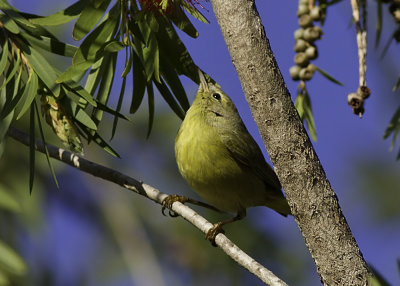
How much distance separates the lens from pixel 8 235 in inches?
148

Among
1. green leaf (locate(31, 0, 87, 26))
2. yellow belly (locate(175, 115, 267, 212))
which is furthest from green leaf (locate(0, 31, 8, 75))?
yellow belly (locate(175, 115, 267, 212))

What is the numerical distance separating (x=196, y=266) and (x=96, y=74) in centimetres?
222

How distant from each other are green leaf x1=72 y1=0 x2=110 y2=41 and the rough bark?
47 centimetres

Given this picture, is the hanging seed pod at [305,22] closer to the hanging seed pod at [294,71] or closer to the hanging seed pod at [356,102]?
the hanging seed pod at [294,71]

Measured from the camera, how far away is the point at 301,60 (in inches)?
93.9

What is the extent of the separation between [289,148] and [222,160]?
197 centimetres

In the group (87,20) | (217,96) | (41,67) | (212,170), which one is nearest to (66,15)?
(87,20)

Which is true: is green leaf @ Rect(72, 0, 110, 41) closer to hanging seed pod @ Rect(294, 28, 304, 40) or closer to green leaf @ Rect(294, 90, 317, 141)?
hanging seed pod @ Rect(294, 28, 304, 40)

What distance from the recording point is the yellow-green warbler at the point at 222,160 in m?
4.00

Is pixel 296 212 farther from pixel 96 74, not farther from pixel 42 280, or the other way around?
pixel 42 280

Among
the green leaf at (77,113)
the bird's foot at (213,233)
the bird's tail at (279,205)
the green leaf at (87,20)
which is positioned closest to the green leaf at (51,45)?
the green leaf at (77,113)

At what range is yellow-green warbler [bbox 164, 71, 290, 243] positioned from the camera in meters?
4.00

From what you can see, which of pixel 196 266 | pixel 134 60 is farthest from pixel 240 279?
pixel 134 60

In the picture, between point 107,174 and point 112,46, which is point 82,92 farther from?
point 107,174
